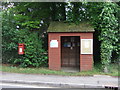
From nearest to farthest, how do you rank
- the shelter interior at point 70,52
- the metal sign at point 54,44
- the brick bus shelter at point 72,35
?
the brick bus shelter at point 72,35 < the metal sign at point 54,44 < the shelter interior at point 70,52

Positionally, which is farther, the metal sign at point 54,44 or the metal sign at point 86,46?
the metal sign at point 54,44

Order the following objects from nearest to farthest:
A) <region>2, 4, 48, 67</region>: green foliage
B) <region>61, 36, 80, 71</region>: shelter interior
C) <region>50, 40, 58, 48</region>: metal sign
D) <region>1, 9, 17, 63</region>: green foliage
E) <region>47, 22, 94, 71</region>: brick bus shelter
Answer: <region>47, 22, 94, 71</region>: brick bus shelter → <region>50, 40, 58, 48</region>: metal sign → <region>2, 4, 48, 67</region>: green foliage → <region>1, 9, 17, 63</region>: green foliage → <region>61, 36, 80, 71</region>: shelter interior

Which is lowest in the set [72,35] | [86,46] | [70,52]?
[70,52]

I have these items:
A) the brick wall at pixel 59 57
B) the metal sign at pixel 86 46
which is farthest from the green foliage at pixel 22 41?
the metal sign at pixel 86 46

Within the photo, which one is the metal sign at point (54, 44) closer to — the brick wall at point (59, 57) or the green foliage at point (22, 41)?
the brick wall at point (59, 57)

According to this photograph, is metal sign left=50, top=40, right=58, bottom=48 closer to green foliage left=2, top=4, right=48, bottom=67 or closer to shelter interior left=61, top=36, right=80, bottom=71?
green foliage left=2, top=4, right=48, bottom=67

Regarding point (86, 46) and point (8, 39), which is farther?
point (8, 39)


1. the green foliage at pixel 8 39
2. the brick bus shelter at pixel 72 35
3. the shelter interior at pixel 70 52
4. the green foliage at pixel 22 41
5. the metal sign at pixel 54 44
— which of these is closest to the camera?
the brick bus shelter at pixel 72 35

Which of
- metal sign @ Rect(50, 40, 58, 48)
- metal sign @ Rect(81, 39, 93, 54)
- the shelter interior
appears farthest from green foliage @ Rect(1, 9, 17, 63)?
metal sign @ Rect(81, 39, 93, 54)

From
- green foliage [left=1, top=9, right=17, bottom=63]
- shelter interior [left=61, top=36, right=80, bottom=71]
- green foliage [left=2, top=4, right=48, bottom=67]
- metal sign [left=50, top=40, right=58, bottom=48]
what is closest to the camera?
metal sign [left=50, top=40, right=58, bottom=48]

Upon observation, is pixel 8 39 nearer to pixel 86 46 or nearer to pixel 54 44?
pixel 54 44

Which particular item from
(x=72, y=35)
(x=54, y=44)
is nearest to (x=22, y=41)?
(x=54, y=44)

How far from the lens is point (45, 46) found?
11133 millimetres

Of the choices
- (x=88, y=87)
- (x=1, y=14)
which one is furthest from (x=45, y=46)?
(x=88, y=87)
